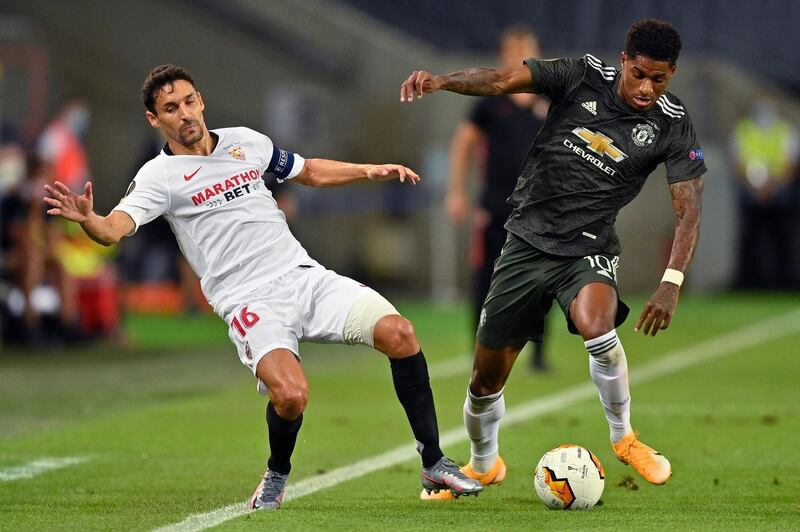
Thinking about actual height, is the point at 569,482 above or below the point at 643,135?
below

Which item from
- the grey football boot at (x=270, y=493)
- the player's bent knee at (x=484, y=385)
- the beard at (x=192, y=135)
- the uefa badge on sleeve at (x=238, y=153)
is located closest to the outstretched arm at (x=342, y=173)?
the uefa badge on sleeve at (x=238, y=153)

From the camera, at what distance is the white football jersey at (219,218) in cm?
646

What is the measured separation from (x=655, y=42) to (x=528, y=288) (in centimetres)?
123

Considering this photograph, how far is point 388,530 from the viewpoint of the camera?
5.72 metres

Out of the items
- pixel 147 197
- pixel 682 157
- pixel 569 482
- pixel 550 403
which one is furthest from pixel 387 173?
pixel 550 403

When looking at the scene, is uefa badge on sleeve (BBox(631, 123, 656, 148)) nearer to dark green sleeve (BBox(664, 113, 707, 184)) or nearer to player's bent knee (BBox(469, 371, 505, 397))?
dark green sleeve (BBox(664, 113, 707, 184))

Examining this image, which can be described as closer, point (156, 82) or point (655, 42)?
point (655, 42)

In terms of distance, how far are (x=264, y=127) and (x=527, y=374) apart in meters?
13.9

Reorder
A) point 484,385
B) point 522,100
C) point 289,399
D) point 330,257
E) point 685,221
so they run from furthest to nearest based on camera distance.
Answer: point 330,257 → point 522,100 → point 484,385 → point 685,221 → point 289,399

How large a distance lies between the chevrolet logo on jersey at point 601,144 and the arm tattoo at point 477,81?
1.47 ft

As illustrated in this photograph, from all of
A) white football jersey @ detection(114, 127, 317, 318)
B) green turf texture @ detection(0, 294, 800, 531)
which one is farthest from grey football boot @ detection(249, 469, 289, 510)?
white football jersey @ detection(114, 127, 317, 318)

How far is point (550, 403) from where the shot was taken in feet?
35.0

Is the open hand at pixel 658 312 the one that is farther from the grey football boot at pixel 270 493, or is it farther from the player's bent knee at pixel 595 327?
the grey football boot at pixel 270 493

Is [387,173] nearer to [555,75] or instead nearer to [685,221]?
[555,75]
